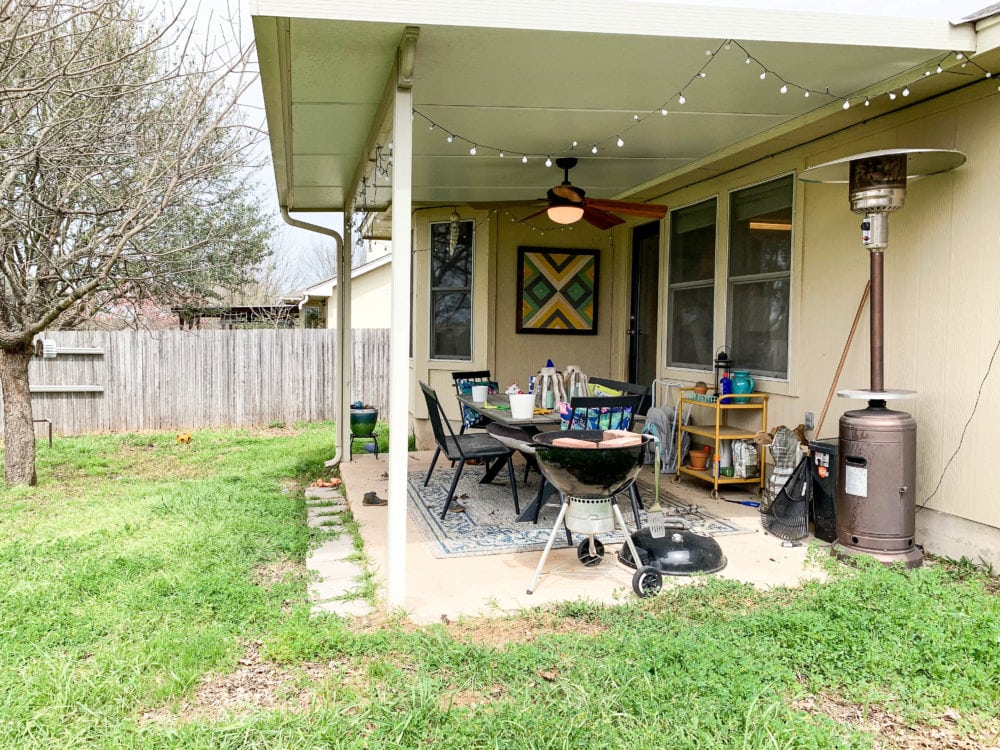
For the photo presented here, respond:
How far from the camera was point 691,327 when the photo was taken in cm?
590

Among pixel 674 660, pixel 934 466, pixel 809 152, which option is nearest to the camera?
pixel 674 660

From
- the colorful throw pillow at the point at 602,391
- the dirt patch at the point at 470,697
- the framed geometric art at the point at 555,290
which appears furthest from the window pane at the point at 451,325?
the dirt patch at the point at 470,697

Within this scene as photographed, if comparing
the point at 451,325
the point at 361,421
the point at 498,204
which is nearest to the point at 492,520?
the point at 361,421

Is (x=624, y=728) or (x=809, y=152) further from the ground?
(x=809, y=152)

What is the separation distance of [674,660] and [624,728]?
1.48 ft

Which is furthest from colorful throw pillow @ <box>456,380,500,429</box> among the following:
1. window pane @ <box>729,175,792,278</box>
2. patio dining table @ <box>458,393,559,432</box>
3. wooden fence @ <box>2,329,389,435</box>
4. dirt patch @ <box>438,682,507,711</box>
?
wooden fence @ <box>2,329,389,435</box>

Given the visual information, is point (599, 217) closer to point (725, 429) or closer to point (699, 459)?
point (725, 429)

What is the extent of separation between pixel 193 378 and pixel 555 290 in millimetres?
5159

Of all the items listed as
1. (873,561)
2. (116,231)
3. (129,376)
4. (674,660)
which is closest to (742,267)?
(873,561)

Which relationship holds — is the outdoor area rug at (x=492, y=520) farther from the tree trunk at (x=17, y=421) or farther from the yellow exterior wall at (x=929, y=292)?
the tree trunk at (x=17, y=421)

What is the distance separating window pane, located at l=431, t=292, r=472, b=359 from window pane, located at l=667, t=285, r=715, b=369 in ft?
6.86

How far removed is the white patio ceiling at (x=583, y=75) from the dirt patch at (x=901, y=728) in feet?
8.22

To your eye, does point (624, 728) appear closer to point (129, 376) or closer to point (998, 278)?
point (998, 278)

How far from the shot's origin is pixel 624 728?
2.08 m
